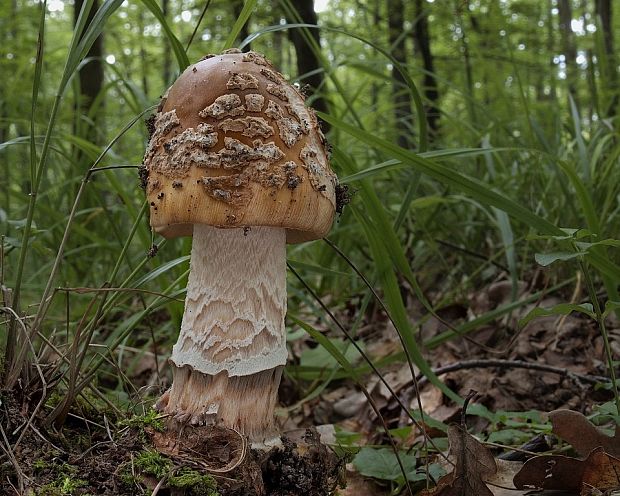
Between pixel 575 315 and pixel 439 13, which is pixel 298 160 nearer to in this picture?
pixel 575 315

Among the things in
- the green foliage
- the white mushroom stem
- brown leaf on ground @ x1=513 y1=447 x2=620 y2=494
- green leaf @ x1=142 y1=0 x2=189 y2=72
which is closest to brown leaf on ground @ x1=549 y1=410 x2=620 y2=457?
brown leaf on ground @ x1=513 y1=447 x2=620 y2=494

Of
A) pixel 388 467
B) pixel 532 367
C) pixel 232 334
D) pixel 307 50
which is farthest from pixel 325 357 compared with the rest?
pixel 307 50

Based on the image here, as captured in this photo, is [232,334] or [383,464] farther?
[383,464]

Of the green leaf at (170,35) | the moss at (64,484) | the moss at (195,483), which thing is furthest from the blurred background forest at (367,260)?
the moss at (195,483)

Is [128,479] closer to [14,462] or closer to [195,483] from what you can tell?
[195,483]

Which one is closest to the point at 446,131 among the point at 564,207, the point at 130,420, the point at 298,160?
the point at 564,207

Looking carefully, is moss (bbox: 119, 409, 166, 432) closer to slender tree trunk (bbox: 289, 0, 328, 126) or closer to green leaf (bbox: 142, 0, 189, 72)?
green leaf (bbox: 142, 0, 189, 72)

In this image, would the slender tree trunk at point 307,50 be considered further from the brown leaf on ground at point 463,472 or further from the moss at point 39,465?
the moss at point 39,465
